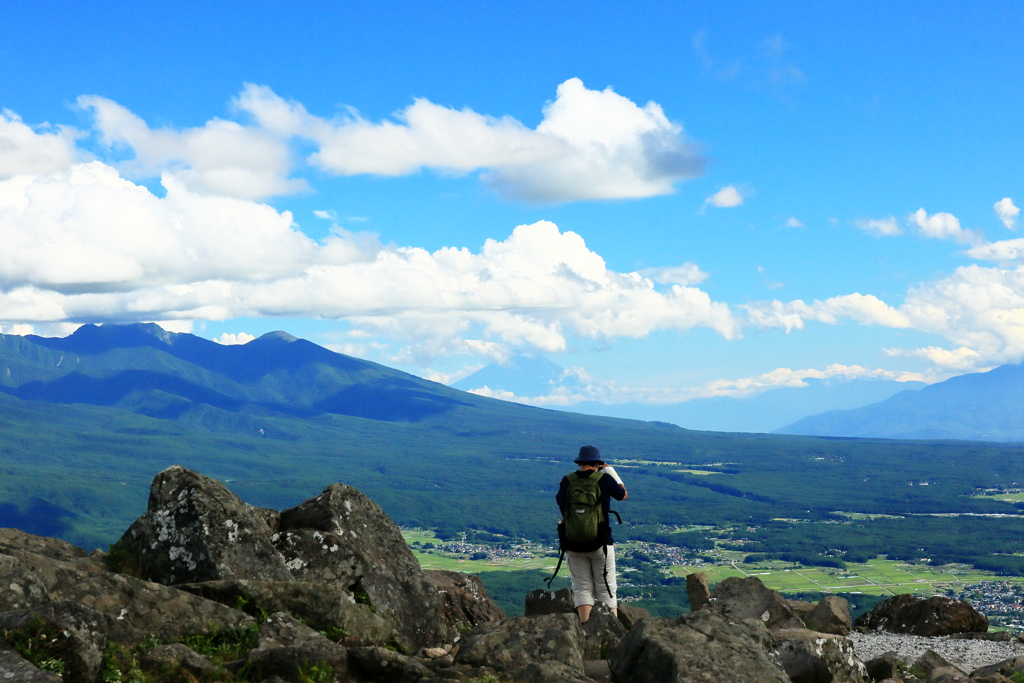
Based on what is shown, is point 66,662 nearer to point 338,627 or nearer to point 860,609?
point 338,627

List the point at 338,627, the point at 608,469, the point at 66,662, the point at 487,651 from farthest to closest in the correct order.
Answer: the point at 608,469, the point at 338,627, the point at 487,651, the point at 66,662

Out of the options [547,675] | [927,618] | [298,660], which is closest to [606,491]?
[547,675]

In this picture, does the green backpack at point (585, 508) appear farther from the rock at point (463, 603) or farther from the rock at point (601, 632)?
the rock at point (463, 603)

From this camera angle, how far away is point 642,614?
23.5 metres

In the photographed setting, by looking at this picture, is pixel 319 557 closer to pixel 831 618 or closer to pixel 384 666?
pixel 384 666

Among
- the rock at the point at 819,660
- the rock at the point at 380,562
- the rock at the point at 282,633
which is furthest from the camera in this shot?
the rock at the point at 380,562

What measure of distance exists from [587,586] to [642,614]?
4040 mm

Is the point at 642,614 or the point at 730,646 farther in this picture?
the point at 642,614

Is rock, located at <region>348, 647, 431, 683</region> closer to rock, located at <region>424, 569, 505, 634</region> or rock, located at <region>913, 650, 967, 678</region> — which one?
rock, located at <region>424, 569, 505, 634</region>

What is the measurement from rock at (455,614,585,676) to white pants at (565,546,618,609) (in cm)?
340

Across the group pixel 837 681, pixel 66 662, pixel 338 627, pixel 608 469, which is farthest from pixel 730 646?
pixel 66 662

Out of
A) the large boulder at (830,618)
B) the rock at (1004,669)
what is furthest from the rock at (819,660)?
the large boulder at (830,618)

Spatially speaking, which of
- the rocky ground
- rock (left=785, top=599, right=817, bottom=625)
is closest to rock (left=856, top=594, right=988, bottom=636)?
the rocky ground

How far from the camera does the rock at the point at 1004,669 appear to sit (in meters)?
18.6
